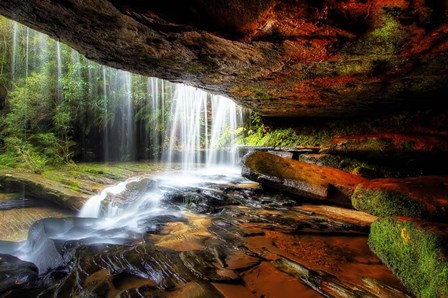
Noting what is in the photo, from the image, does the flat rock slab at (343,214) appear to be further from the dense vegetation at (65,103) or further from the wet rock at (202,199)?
the dense vegetation at (65,103)

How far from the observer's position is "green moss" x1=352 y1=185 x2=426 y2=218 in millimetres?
3629

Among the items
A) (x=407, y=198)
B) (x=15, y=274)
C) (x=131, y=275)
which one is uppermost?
(x=407, y=198)

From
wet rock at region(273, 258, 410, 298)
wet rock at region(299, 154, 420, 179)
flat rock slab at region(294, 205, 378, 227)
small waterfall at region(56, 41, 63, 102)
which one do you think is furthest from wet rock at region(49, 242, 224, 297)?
small waterfall at region(56, 41, 63, 102)

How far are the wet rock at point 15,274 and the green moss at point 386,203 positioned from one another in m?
5.37

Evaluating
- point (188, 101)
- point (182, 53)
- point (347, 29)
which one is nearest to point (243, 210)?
point (182, 53)

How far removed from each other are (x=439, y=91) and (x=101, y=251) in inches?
273

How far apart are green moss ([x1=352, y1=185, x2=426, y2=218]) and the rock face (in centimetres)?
214

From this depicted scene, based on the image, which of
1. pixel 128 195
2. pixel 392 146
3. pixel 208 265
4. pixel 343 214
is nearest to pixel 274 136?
pixel 392 146

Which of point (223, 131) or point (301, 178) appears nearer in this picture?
point (301, 178)

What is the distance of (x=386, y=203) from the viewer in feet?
12.9

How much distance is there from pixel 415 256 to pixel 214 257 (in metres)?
2.31

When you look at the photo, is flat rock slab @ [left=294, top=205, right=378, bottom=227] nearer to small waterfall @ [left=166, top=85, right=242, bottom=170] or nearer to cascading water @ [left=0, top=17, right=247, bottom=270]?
cascading water @ [left=0, top=17, right=247, bottom=270]

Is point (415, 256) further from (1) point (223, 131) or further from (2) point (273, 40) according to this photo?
(1) point (223, 131)

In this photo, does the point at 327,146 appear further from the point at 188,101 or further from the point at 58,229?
the point at 188,101
